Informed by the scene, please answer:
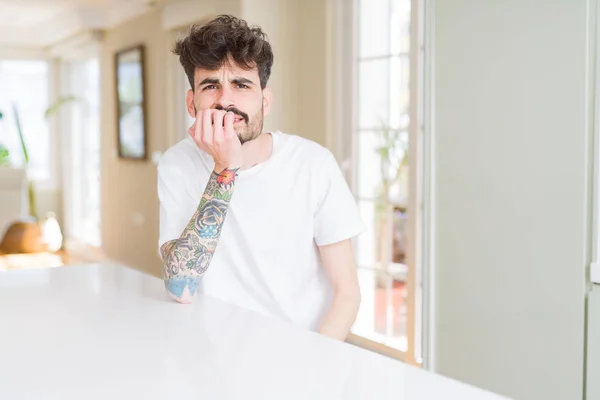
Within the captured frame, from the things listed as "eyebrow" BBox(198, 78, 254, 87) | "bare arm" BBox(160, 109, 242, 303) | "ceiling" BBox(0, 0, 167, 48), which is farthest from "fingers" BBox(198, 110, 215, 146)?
"ceiling" BBox(0, 0, 167, 48)

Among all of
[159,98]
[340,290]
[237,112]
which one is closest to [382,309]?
[340,290]

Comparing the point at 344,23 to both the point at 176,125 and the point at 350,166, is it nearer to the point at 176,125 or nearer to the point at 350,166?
the point at 350,166

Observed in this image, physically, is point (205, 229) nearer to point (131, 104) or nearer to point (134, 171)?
point (134, 171)


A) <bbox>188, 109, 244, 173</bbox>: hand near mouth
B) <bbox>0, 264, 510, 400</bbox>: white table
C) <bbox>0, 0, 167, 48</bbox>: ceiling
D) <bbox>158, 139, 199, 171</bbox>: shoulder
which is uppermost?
<bbox>0, 0, 167, 48</bbox>: ceiling

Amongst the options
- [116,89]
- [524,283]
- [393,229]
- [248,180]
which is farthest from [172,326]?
[116,89]

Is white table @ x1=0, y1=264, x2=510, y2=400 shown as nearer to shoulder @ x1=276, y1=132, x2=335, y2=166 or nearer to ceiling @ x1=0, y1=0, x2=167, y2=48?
shoulder @ x1=276, y1=132, x2=335, y2=166

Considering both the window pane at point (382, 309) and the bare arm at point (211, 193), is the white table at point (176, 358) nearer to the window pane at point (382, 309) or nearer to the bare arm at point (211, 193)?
the bare arm at point (211, 193)

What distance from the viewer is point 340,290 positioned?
64.0 inches

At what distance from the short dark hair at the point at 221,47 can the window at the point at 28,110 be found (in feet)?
23.4

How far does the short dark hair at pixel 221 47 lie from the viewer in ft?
5.11

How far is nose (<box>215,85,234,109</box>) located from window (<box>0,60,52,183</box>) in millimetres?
7191

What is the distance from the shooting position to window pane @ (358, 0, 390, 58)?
11.4ft

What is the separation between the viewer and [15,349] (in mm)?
1042

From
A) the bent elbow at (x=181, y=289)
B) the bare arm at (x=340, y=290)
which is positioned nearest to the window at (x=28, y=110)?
the bare arm at (x=340, y=290)
